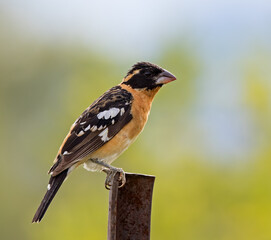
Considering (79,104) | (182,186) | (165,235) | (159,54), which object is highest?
(159,54)

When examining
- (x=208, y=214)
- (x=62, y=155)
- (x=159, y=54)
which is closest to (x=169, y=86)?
(x=159, y=54)

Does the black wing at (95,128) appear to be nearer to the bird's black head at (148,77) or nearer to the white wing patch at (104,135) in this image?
the white wing patch at (104,135)

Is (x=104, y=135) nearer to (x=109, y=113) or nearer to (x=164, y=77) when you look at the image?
(x=109, y=113)

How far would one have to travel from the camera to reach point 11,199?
1808 centimetres

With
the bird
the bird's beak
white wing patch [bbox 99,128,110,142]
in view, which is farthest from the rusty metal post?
the bird's beak

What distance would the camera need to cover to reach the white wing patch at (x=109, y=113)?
7180 mm

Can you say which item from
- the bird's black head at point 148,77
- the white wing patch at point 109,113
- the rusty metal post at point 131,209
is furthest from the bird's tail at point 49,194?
the bird's black head at point 148,77

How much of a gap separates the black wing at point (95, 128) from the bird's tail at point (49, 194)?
0.08 metres

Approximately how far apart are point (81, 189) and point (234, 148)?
133 inches

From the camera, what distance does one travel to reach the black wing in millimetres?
6762

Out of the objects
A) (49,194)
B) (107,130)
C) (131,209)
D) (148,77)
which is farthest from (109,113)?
(131,209)

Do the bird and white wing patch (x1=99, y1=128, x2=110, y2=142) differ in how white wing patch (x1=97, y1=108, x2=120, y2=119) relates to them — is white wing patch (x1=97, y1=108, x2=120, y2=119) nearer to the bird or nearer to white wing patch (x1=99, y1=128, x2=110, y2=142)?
the bird

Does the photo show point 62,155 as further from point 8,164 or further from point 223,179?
point 8,164

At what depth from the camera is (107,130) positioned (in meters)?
7.10
